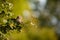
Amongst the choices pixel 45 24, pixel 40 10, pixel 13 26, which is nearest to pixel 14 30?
pixel 13 26

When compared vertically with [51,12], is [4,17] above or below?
below

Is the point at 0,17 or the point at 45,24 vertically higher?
the point at 45,24

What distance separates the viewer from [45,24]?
6152 mm

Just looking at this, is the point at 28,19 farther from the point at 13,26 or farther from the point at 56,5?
the point at 56,5

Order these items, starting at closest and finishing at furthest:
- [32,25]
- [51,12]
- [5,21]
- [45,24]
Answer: [5,21]
[32,25]
[45,24]
[51,12]

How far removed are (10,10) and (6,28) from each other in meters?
0.12

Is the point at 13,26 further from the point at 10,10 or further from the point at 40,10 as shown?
the point at 40,10

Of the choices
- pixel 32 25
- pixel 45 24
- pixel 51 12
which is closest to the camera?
pixel 32 25

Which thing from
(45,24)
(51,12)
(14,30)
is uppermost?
(51,12)

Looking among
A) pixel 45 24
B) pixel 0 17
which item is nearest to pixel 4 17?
pixel 0 17

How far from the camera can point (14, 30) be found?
219 centimetres

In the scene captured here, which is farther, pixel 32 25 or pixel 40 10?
pixel 40 10

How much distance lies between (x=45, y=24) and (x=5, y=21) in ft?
13.2

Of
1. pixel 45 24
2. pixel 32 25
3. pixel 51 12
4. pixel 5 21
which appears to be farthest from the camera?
pixel 51 12
